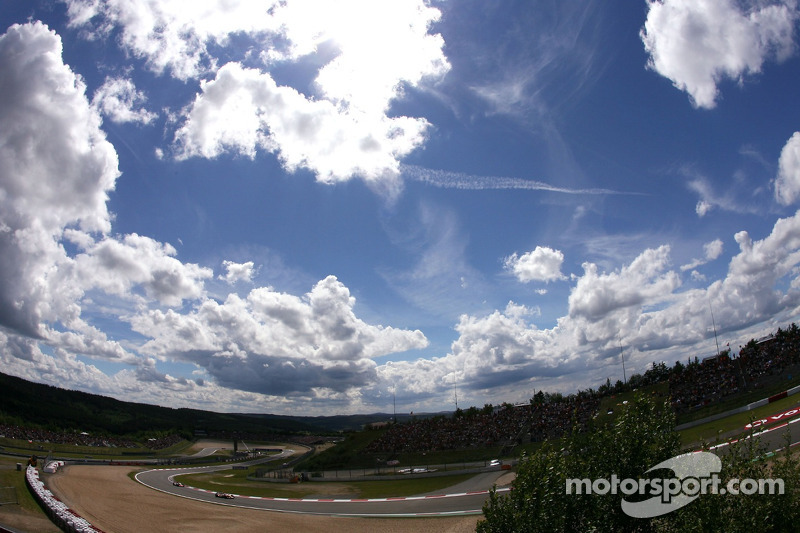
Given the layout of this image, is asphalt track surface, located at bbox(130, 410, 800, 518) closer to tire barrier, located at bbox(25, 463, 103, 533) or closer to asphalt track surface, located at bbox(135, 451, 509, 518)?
asphalt track surface, located at bbox(135, 451, 509, 518)

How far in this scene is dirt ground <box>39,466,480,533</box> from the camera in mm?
26859

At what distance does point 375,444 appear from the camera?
227 ft

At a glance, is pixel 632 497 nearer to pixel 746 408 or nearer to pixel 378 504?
pixel 378 504

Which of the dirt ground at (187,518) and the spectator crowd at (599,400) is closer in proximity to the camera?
the dirt ground at (187,518)

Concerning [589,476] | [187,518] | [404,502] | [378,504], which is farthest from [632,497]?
[187,518]

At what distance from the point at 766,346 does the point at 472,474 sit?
35.9 metres

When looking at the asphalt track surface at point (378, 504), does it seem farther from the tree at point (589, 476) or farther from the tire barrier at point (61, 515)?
the tree at point (589, 476)

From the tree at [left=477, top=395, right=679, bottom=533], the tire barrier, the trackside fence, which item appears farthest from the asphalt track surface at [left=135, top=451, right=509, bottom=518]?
the tree at [left=477, top=395, right=679, bottom=533]

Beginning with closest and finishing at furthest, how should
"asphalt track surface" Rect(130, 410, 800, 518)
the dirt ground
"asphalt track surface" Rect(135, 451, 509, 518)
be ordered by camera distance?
1. the dirt ground
2. "asphalt track surface" Rect(130, 410, 800, 518)
3. "asphalt track surface" Rect(135, 451, 509, 518)

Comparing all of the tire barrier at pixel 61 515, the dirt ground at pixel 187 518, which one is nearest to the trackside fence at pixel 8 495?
the tire barrier at pixel 61 515

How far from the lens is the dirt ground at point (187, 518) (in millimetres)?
26859

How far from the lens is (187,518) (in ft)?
104

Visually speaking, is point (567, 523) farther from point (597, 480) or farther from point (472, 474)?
point (472, 474)

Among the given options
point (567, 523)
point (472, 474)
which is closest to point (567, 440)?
point (567, 523)
